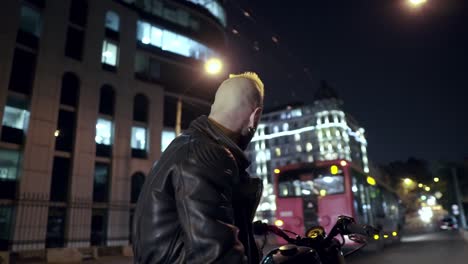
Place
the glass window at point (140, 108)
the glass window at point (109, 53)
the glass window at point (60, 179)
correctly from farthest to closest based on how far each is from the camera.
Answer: the glass window at point (140, 108) → the glass window at point (109, 53) → the glass window at point (60, 179)

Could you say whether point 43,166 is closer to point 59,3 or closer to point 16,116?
point 16,116

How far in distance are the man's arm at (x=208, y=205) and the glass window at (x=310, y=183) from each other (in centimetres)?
1357

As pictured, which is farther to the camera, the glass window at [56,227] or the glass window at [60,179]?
the glass window at [60,179]

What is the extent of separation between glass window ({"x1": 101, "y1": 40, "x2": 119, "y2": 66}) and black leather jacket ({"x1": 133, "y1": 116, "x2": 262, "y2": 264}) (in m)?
24.9

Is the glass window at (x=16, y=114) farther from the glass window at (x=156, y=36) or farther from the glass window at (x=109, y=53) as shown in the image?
the glass window at (x=156, y=36)

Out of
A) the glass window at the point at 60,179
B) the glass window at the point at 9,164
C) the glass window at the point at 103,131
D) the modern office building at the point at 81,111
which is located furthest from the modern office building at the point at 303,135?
the glass window at the point at 9,164

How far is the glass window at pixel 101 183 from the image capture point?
2216 cm

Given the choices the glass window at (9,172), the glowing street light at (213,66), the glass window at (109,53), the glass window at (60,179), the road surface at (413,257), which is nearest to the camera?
the road surface at (413,257)

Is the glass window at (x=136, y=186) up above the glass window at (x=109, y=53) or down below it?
below

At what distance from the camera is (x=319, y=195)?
14.5 m

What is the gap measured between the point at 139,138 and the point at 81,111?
4.58 metres

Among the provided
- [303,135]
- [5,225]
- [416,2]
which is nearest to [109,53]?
[5,225]

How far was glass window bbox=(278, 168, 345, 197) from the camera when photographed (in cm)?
1429

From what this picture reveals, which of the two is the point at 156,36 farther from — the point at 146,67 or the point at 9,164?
the point at 9,164
